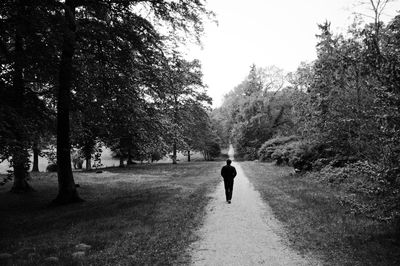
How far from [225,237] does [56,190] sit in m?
16.4

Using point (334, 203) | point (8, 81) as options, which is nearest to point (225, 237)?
point (334, 203)

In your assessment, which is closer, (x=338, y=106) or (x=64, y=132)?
(x=64, y=132)

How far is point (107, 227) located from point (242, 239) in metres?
4.89

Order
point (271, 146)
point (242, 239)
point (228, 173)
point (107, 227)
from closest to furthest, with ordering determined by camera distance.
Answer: point (242, 239) < point (107, 227) < point (228, 173) < point (271, 146)

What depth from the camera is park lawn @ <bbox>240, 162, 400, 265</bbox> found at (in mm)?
8047

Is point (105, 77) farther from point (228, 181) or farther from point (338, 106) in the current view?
point (338, 106)

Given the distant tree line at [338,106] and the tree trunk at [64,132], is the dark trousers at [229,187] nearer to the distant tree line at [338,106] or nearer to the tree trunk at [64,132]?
the distant tree line at [338,106]

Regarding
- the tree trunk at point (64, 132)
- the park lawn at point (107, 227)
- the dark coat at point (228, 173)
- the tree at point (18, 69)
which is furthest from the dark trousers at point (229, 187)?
the tree at point (18, 69)

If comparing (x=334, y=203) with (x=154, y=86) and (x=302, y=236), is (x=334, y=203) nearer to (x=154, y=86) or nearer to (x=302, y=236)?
(x=302, y=236)

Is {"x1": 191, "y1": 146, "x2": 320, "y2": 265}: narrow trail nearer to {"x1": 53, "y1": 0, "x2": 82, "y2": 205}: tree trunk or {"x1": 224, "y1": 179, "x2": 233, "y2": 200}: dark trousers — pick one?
{"x1": 224, "y1": 179, "x2": 233, "y2": 200}: dark trousers

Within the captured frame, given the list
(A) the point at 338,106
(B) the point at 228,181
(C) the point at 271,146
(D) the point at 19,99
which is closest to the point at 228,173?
(B) the point at 228,181

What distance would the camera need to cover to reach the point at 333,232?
10.1 m

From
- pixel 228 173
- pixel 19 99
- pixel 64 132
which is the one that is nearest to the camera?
pixel 19 99

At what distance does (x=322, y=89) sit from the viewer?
72.0 ft
